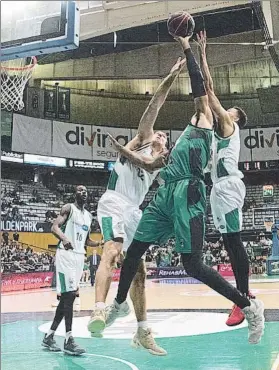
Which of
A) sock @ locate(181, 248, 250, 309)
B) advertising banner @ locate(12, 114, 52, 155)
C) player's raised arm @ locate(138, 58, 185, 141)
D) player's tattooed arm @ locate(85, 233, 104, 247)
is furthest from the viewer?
advertising banner @ locate(12, 114, 52, 155)

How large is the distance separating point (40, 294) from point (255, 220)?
547 centimetres

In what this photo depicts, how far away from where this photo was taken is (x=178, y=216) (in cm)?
312

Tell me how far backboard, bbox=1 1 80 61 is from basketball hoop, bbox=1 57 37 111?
93cm

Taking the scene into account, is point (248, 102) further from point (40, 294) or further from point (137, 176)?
point (40, 294)

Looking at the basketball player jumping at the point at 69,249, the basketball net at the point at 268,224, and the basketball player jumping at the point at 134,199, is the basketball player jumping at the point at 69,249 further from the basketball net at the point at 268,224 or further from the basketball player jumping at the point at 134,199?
the basketball net at the point at 268,224

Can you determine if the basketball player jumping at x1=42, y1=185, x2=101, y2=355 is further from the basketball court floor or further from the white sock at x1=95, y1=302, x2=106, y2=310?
the white sock at x1=95, y1=302, x2=106, y2=310

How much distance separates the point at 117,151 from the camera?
11.3 feet

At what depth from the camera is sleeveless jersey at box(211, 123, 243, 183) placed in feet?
11.0

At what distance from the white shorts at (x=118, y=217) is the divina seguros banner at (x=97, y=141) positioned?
38 cm

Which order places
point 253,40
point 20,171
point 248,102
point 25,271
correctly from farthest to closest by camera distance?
point 25,271 < point 20,171 < point 253,40 < point 248,102

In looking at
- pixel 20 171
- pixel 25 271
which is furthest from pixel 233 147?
pixel 25 271

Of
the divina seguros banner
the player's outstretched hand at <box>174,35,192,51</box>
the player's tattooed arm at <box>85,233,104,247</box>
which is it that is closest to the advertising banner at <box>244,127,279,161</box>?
the divina seguros banner

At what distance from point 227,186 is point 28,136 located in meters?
2.56

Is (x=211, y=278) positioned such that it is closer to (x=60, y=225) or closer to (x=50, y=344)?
(x=60, y=225)
